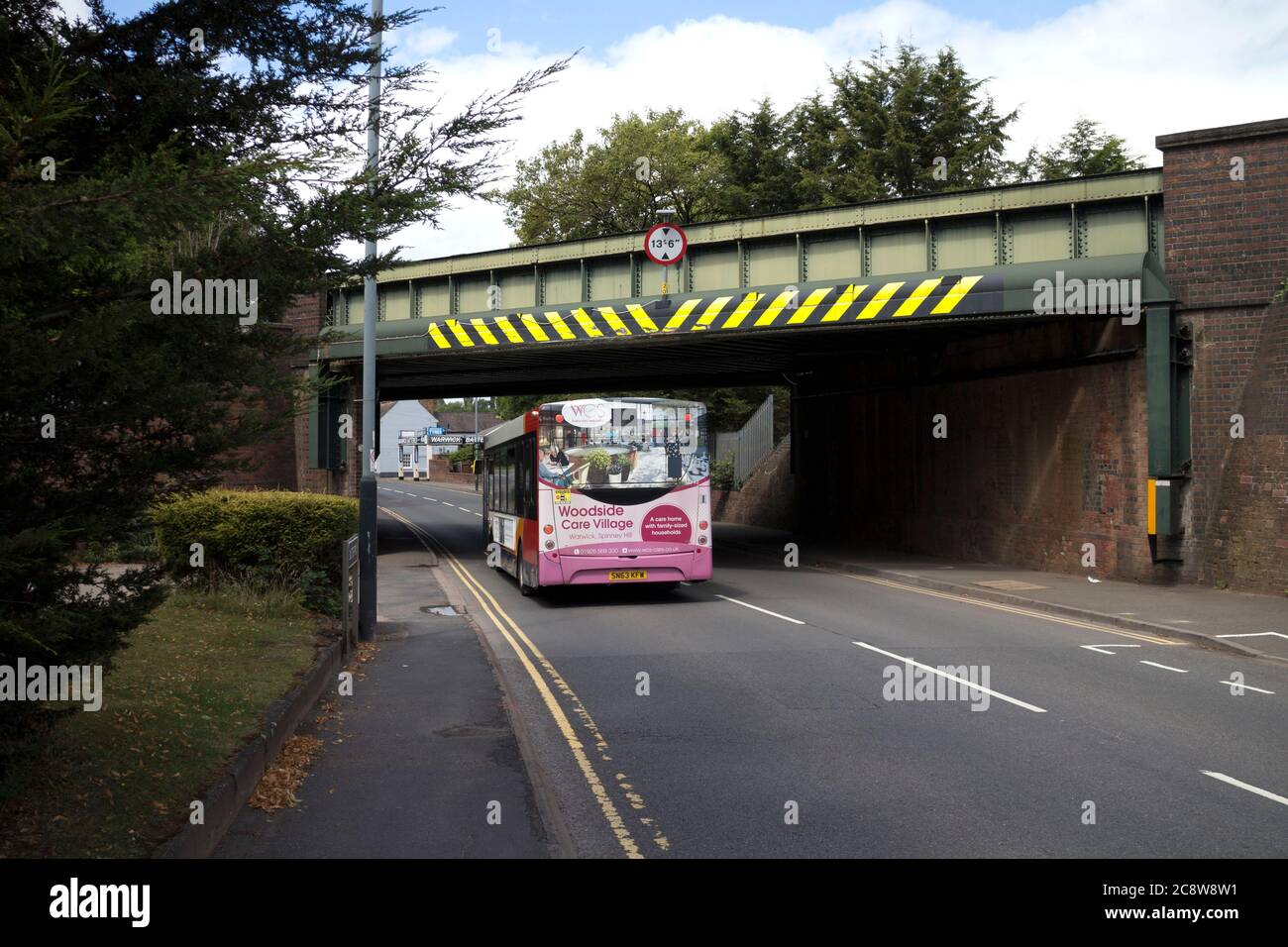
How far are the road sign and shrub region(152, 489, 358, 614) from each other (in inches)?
406

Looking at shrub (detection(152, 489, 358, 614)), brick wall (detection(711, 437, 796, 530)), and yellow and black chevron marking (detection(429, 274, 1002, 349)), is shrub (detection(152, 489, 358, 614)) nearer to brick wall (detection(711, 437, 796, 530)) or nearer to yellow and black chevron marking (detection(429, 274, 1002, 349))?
yellow and black chevron marking (detection(429, 274, 1002, 349))

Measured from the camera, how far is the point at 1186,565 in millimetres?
18297

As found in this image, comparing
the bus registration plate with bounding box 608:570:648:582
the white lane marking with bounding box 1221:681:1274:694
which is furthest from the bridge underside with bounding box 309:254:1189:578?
the white lane marking with bounding box 1221:681:1274:694

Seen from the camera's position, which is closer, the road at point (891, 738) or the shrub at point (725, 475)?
the road at point (891, 738)

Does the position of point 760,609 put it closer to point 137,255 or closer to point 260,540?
point 260,540

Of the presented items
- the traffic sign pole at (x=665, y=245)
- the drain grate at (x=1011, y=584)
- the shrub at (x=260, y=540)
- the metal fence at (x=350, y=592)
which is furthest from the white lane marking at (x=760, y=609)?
the traffic sign pole at (x=665, y=245)

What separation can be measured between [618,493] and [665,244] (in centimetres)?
724

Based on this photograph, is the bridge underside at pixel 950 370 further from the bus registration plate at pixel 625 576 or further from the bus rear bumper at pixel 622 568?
the bus registration plate at pixel 625 576

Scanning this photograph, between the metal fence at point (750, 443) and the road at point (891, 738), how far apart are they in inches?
977

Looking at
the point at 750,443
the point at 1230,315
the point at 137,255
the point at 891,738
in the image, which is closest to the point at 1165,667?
the point at 891,738

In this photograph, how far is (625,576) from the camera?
17719mm

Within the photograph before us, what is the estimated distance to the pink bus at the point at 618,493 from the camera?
17.6 m

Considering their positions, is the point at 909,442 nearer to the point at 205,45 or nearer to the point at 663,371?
the point at 663,371
